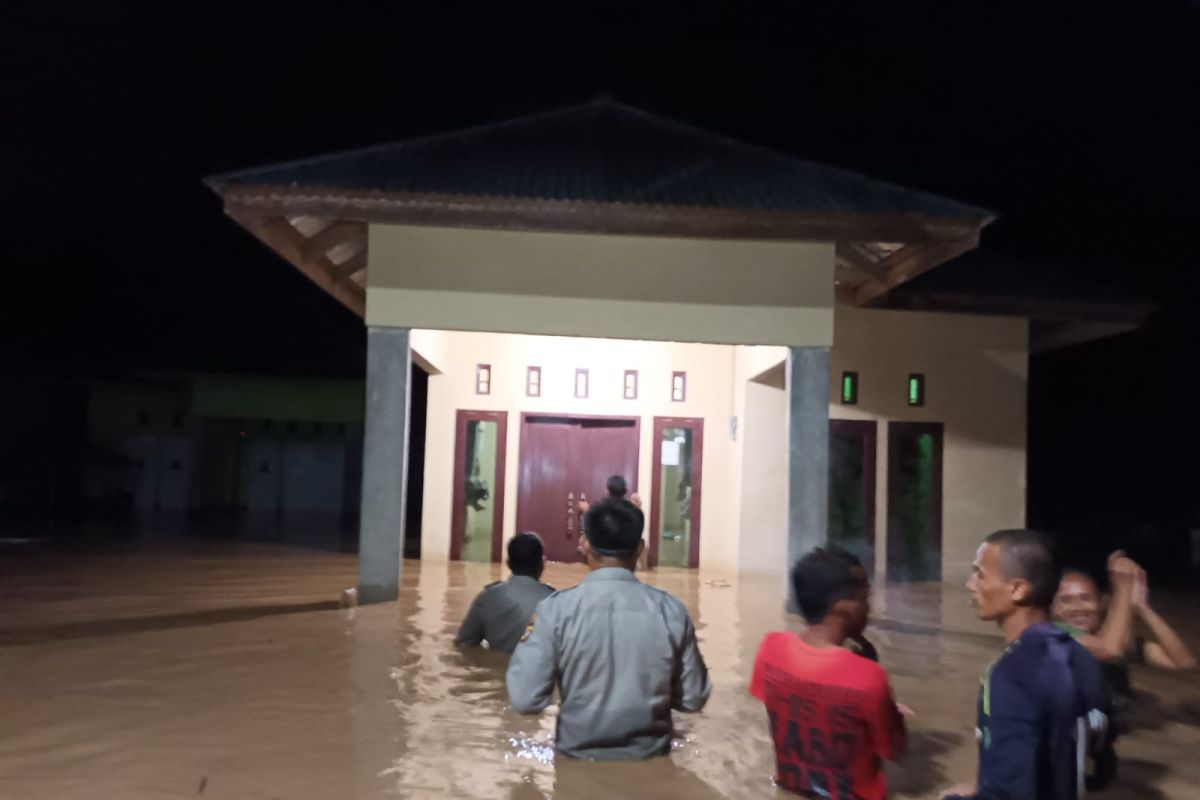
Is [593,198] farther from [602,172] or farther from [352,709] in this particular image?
[352,709]

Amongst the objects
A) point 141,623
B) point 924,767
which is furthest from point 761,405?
point 924,767

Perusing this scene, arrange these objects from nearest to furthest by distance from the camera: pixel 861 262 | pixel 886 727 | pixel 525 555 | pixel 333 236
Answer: pixel 886 727, pixel 525 555, pixel 333 236, pixel 861 262

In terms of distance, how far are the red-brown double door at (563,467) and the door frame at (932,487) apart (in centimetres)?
346

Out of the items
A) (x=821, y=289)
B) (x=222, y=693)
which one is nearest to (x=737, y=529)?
(x=821, y=289)

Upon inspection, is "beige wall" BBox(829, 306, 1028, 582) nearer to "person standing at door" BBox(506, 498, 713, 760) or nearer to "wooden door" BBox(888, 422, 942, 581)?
"wooden door" BBox(888, 422, 942, 581)

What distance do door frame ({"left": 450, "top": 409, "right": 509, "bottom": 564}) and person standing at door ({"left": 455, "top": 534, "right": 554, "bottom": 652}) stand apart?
6495 millimetres

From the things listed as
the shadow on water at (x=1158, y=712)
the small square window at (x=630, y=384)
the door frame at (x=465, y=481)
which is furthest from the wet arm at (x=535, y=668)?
the small square window at (x=630, y=384)

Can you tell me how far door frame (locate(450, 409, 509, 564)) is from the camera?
13742 millimetres

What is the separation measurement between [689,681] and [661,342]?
336 inches

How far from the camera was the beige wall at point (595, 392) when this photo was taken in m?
13.8

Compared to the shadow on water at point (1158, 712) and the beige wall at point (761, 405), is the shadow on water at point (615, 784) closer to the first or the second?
the shadow on water at point (1158, 712)

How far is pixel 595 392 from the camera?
549 inches

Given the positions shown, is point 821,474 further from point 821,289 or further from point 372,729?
point 372,729

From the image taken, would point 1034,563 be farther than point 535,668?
No
